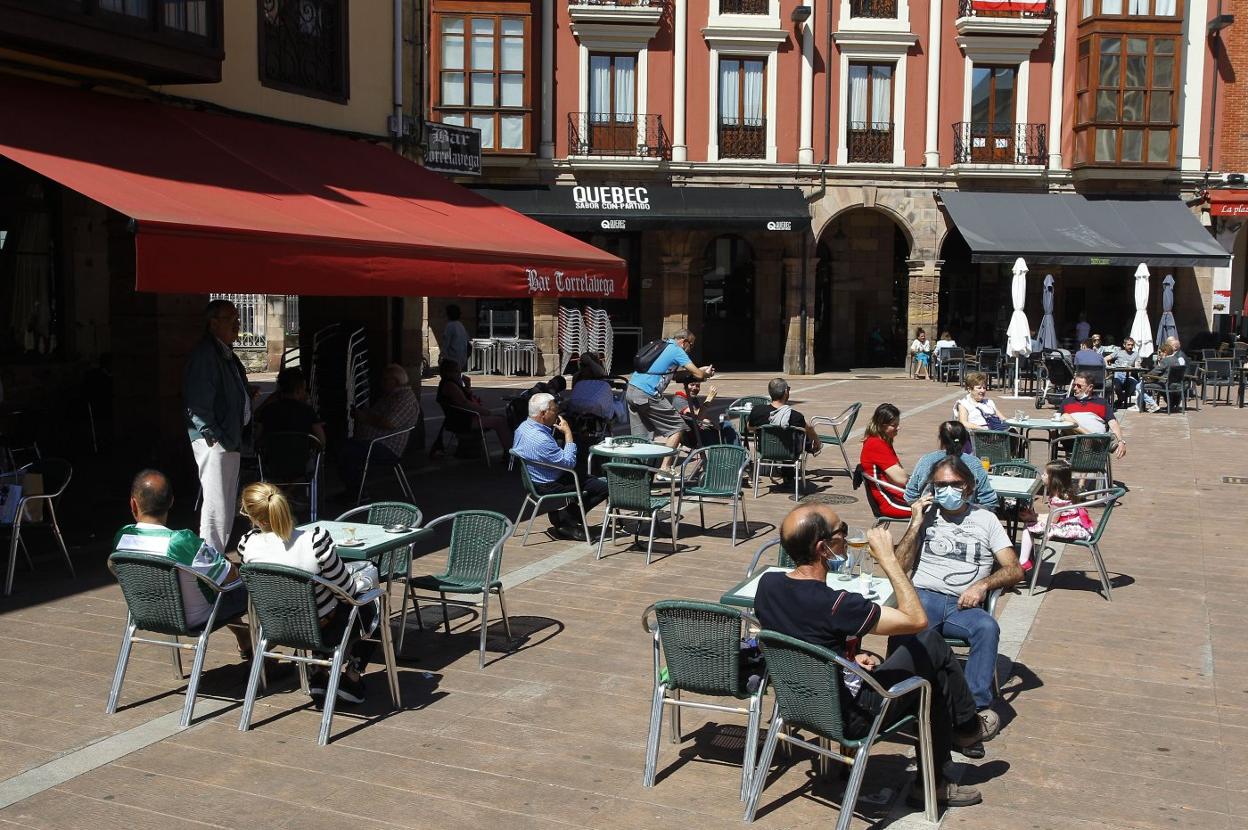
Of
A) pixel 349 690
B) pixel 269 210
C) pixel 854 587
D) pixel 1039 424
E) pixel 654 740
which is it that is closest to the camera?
pixel 654 740

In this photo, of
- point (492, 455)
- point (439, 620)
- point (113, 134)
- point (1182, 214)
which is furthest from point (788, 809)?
point (1182, 214)

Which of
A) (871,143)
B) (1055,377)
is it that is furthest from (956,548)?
(871,143)

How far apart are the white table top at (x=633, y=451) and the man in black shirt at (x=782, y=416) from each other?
2.13 m

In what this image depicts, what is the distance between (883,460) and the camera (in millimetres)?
9133

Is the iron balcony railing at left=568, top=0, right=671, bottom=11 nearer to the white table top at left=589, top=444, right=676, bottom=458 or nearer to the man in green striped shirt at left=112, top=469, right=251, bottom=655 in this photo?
the white table top at left=589, top=444, right=676, bottom=458

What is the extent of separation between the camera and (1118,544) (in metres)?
10.5

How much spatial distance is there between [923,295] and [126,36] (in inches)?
871

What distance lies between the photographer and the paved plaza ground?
197 inches

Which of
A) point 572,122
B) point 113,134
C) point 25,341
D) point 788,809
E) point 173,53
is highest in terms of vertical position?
point 572,122

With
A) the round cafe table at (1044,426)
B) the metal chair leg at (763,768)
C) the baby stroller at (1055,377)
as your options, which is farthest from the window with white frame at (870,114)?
the metal chair leg at (763,768)

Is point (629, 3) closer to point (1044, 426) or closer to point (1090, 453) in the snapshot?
point (1044, 426)

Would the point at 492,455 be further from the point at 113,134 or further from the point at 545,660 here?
the point at 545,660

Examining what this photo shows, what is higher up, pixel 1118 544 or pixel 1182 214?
pixel 1182 214

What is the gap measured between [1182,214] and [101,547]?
2594 cm
